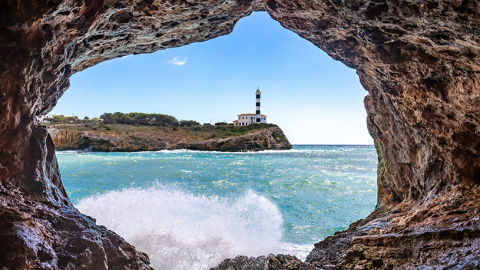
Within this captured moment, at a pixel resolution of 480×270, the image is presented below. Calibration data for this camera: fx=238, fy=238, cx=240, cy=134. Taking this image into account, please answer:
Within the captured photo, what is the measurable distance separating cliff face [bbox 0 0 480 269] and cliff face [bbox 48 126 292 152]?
57553mm

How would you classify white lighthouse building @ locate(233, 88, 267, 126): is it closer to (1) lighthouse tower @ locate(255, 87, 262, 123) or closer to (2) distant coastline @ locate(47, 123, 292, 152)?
(1) lighthouse tower @ locate(255, 87, 262, 123)

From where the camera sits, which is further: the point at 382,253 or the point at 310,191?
the point at 310,191

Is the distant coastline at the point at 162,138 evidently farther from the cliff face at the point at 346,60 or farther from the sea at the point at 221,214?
the cliff face at the point at 346,60

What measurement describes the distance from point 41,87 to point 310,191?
15671 mm

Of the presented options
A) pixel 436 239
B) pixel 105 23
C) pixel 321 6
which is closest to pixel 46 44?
pixel 105 23

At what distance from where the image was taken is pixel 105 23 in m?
4.61

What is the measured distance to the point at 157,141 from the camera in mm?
63781

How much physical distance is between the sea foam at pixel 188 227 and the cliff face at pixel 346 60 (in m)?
2.76

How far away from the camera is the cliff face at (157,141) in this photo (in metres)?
54.0

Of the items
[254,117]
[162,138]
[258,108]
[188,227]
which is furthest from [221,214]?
[258,108]

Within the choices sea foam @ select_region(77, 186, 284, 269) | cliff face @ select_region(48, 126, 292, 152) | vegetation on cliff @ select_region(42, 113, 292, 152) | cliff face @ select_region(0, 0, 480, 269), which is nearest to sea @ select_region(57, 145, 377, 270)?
sea foam @ select_region(77, 186, 284, 269)

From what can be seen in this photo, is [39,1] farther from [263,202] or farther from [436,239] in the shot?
[263,202]

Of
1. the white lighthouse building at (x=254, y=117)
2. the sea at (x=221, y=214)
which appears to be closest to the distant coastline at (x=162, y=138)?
the white lighthouse building at (x=254, y=117)

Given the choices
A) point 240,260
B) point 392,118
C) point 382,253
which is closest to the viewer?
point 382,253
